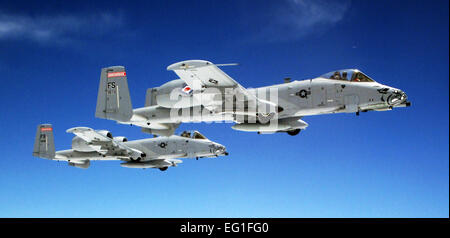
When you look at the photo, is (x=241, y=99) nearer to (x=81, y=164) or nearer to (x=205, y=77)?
(x=205, y=77)

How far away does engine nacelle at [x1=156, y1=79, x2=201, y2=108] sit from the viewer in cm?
2502

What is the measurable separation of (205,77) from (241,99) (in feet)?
10.1

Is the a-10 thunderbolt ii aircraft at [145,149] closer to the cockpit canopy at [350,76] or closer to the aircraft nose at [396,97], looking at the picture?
the cockpit canopy at [350,76]

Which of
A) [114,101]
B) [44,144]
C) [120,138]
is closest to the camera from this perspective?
[114,101]

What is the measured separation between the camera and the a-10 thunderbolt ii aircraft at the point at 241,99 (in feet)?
74.1

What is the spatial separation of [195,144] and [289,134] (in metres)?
16.0

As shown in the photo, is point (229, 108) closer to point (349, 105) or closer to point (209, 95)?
point (209, 95)

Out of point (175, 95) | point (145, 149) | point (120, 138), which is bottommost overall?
point (175, 95)

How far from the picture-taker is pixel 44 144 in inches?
1775

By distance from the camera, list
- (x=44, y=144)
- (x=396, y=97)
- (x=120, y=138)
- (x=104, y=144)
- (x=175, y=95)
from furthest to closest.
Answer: (x=44, y=144) → (x=120, y=138) → (x=104, y=144) → (x=175, y=95) → (x=396, y=97)

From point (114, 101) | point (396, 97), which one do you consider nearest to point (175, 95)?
point (114, 101)

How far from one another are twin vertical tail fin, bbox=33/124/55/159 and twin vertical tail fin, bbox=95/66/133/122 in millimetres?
20895

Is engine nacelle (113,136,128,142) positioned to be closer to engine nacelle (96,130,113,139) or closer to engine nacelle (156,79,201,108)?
engine nacelle (96,130,113,139)

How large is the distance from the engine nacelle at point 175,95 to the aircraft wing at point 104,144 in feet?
30.3
